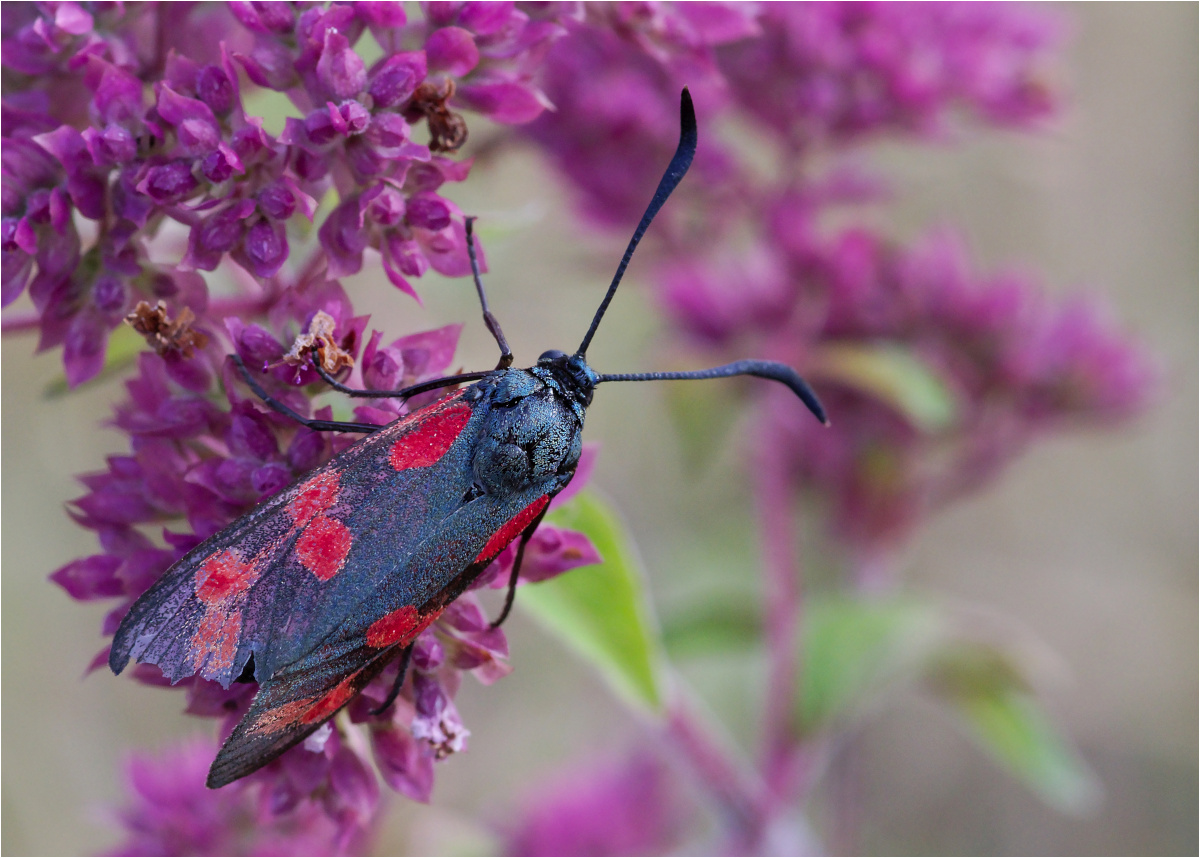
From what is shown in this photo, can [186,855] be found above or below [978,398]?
below

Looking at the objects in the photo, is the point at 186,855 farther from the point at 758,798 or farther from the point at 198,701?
the point at 758,798

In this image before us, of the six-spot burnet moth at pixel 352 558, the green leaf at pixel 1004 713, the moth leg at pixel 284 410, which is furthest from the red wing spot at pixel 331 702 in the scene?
the green leaf at pixel 1004 713

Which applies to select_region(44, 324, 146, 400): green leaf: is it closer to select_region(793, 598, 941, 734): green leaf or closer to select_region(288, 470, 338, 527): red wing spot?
select_region(288, 470, 338, 527): red wing spot

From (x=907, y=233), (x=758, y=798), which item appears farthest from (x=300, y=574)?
(x=907, y=233)

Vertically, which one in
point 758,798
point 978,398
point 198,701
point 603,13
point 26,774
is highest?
point 603,13

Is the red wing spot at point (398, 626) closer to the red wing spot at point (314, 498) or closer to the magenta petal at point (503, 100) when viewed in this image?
the red wing spot at point (314, 498)

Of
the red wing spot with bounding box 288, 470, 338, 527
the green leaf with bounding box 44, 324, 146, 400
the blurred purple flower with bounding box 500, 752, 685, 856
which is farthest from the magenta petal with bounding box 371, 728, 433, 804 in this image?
the blurred purple flower with bounding box 500, 752, 685, 856

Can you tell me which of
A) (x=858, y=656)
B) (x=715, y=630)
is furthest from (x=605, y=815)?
(x=858, y=656)
